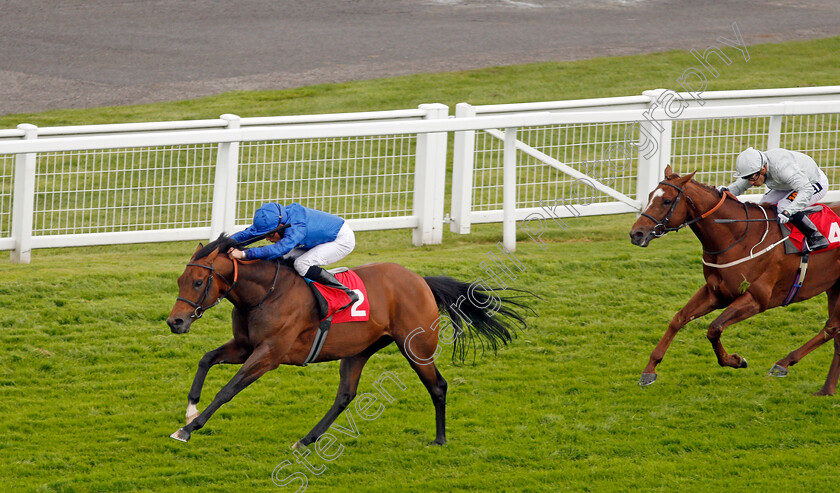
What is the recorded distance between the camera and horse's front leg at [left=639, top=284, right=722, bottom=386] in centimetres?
667

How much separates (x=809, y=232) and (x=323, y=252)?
3076 mm

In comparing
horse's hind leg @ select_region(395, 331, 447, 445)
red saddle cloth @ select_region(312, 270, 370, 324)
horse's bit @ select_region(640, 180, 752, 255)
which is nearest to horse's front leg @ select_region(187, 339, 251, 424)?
red saddle cloth @ select_region(312, 270, 370, 324)

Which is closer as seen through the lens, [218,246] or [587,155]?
[218,246]

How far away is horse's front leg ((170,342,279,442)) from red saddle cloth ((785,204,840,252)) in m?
3.35

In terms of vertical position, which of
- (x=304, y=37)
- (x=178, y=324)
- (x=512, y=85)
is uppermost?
(x=304, y=37)

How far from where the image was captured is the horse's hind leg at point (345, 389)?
585 cm

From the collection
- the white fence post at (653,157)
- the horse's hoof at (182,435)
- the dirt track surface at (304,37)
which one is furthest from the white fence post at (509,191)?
the dirt track surface at (304,37)

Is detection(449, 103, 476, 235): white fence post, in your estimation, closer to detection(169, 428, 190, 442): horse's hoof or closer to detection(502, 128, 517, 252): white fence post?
detection(502, 128, 517, 252): white fence post

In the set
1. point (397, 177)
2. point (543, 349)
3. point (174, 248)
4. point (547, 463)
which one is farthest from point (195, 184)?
point (547, 463)

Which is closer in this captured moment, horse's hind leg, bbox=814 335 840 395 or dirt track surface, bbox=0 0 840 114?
horse's hind leg, bbox=814 335 840 395

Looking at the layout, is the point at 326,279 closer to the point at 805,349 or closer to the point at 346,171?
the point at 805,349

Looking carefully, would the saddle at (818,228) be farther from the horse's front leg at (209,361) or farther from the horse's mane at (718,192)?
the horse's front leg at (209,361)

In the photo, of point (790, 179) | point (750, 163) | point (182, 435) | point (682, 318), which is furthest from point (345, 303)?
point (790, 179)

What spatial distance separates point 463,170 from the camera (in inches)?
364
